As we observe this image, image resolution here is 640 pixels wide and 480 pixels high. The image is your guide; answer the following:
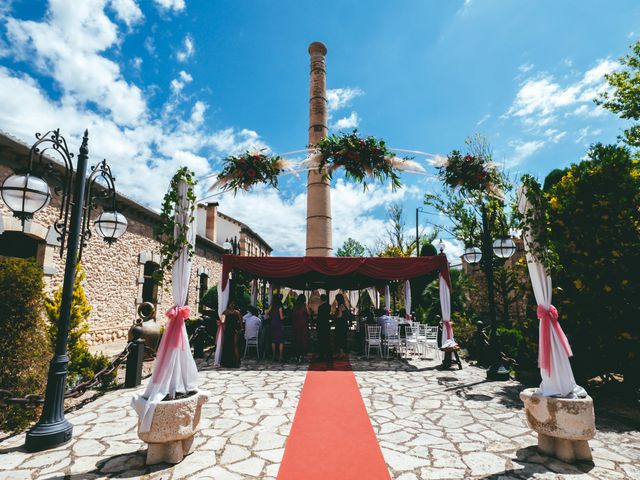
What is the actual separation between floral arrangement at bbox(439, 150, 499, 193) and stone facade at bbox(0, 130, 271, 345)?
6.96 metres

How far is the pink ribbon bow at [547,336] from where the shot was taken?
357cm

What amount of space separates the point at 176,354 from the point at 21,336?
2874mm

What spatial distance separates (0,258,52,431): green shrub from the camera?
455 cm

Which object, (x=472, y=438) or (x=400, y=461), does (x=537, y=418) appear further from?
(x=400, y=461)

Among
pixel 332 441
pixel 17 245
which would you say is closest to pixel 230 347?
pixel 332 441

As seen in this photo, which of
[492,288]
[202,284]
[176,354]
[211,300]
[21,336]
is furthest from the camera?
[202,284]

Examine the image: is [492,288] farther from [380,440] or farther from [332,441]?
[332,441]

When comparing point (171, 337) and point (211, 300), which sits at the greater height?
point (211, 300)

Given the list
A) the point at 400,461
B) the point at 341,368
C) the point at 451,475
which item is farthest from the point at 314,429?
the point at 341,368

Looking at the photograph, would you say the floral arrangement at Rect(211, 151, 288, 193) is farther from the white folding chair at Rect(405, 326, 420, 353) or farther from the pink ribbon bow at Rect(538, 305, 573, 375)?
the white folding chair at Rect(405, 326, 420, 353)

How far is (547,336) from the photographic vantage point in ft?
12.0

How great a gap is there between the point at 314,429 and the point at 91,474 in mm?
2323

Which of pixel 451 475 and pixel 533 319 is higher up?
pixel 533 319

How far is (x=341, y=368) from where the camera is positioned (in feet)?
26.4
